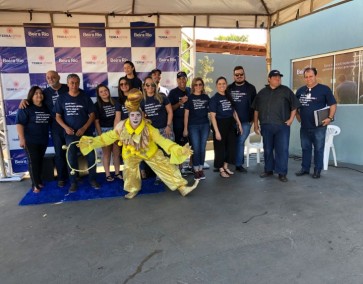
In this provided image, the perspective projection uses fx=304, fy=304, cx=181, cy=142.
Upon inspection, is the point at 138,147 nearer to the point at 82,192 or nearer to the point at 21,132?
the point at 82,192

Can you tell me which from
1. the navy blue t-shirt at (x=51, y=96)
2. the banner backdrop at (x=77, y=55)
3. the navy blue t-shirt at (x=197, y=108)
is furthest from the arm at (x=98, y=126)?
the navy blue t-shirt at (x=197, y=108)

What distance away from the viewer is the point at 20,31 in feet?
15.4

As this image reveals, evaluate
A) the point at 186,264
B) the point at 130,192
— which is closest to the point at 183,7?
the point at 130,192

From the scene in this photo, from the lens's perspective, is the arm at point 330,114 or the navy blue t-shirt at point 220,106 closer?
the arm at point 330,114

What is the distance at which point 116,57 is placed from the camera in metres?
5.05

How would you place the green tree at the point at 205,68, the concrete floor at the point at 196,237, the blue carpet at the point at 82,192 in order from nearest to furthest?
1. the concrete floor at the point at 196,237
2. the blue carpet at the point at 82,192
3. the green tree at the point at 205,68

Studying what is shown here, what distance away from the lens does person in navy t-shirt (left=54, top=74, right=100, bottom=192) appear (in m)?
3.98

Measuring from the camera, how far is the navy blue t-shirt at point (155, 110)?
4.10m

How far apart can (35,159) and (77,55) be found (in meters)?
1.85

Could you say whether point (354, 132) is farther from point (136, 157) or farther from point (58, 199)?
point (58, 199)

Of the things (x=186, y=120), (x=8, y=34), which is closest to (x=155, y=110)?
(x=186, y=120)

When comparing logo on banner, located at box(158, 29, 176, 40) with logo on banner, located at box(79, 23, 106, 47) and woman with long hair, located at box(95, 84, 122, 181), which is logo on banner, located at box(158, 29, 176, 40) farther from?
woman with long hair, located at box(95, 84, 122, 181)

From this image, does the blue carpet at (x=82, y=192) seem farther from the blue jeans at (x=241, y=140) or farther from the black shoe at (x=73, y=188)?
the blue jeans at (x=241, y=140)

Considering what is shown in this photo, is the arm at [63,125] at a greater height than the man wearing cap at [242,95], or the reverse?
the man wearing cap at [242,95]
